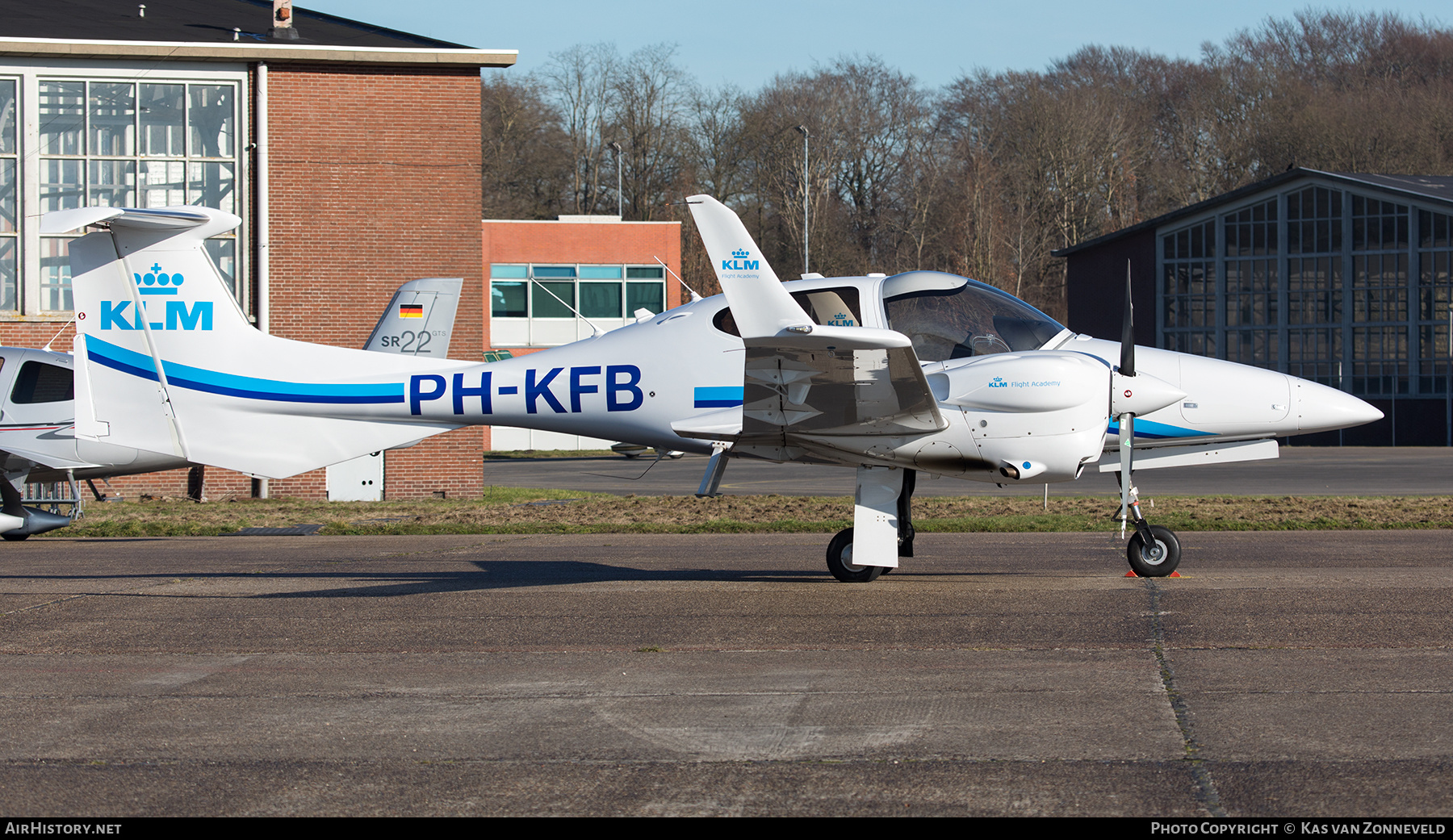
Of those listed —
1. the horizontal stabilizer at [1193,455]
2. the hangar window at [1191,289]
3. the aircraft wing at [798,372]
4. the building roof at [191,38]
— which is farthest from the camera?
the hangar window at [1191,289]

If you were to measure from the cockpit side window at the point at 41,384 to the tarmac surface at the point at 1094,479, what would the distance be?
791 centimetres

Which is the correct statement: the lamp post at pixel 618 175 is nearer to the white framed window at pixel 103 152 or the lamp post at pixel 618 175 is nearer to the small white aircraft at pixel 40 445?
the white framed window at pixel 103 152

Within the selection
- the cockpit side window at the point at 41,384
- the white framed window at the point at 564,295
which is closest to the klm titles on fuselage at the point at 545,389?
the cockpit side window at the point at 41,384

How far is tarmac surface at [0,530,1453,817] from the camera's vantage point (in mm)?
4910

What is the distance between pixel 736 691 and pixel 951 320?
4.75 m

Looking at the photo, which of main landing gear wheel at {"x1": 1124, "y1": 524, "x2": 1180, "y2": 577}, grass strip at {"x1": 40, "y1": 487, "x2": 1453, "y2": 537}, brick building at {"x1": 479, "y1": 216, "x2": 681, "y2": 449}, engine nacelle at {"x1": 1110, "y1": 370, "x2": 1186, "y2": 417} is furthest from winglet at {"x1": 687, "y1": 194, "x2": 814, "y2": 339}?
brick building at {"x1": 479, "y1": 216, "x2": 681, "y2": 449}

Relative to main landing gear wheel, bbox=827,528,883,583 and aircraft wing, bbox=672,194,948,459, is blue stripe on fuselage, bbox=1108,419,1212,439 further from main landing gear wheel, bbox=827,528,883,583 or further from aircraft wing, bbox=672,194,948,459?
main landing gear wheel, bbox=827,528,883,583

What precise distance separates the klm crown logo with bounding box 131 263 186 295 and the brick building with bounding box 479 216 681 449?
3248cm

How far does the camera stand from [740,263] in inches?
355

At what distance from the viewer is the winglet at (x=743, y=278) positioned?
8.97 metres

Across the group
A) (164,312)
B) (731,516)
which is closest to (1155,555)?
(731,516)
